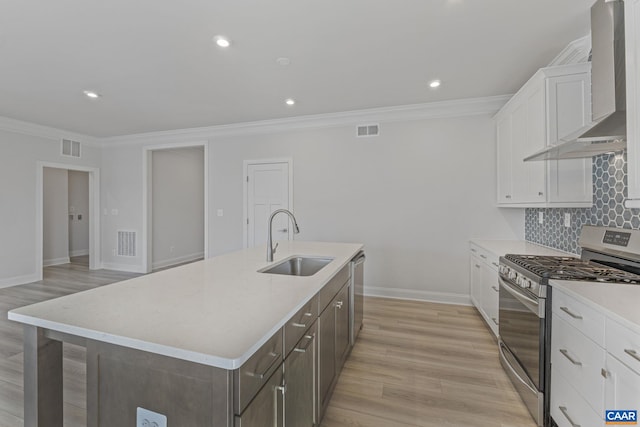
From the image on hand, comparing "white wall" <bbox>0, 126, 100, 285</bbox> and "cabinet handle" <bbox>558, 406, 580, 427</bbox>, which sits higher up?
"white wall" <bbox>0, 126, 100, 285</bbox>

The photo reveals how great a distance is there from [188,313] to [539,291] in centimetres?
193

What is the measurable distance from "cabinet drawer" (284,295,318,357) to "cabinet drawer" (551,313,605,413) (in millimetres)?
1345

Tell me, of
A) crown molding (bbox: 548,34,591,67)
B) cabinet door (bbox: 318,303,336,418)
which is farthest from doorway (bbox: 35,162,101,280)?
crown molding (bbox: 548,34,591,67)

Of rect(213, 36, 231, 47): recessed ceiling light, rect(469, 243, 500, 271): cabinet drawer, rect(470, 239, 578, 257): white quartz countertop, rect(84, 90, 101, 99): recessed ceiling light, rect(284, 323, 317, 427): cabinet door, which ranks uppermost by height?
rect(84, 90, 101, 99): recessed ceiling light

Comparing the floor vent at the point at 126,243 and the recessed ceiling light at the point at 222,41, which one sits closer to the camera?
the recessed ceiling light at the point at 222,41

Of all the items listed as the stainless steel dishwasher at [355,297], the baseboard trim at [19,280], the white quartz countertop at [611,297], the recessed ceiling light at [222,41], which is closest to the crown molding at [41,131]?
the baseboard trim at [19,280]

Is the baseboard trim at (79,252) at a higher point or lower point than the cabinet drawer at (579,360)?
lower

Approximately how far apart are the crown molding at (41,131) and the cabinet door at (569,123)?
24.0 feet

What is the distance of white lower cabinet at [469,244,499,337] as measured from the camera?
277 centimetres

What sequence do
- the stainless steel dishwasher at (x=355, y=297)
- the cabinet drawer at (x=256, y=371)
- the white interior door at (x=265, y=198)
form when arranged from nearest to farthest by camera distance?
the cabinet drawer at (x=256, y=371), the stainless steel dishwasher at (x=355, y=297), the white interior door at (x=265, y=198)

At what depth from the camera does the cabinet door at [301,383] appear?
3.99ft

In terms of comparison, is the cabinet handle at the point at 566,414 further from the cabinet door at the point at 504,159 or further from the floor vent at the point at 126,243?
the floor vent at the point at 126,243

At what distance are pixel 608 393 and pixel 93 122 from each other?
6645mm

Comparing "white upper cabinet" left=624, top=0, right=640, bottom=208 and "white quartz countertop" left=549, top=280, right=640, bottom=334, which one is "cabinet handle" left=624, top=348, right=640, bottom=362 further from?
"white upper cabinet" left=624, top=0, right=640, bottom=208
